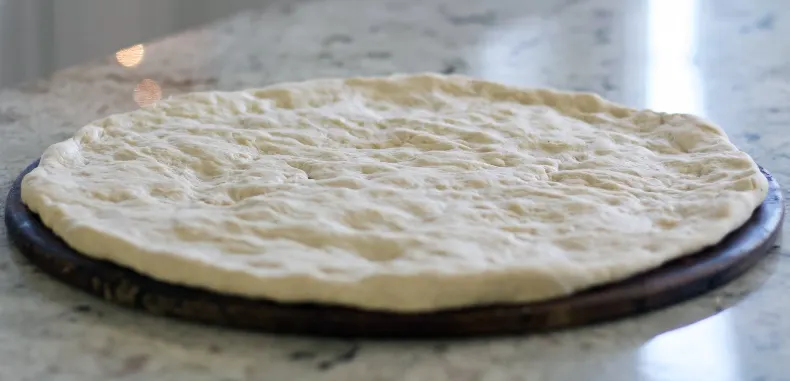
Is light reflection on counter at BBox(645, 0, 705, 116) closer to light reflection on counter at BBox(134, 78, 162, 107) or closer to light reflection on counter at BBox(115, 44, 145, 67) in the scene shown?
light reflection on counter at BBox(134, 78, 162, 107)

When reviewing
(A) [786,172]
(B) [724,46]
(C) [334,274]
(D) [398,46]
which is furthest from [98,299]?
(B) [724,46]

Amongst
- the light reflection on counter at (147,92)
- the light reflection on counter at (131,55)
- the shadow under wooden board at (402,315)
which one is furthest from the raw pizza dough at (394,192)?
the light reflection on counter at (131,55)

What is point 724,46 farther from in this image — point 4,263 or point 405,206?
point 4,263

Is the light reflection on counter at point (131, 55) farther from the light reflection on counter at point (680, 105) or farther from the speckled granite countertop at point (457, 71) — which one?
the light reflection on counter at point (680, 105)

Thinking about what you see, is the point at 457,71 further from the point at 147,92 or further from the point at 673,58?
the point at 147,92

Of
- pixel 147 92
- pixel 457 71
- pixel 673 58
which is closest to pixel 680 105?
pixel 673 58
